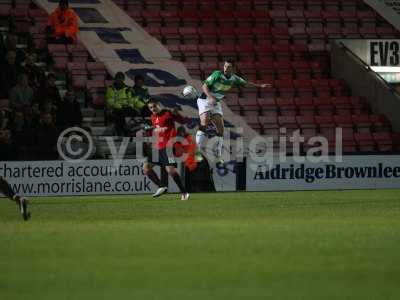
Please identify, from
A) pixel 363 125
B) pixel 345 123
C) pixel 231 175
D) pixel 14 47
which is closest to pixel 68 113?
pixel 14 47

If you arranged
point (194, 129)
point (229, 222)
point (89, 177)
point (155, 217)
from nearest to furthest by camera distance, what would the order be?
point (229, 222) < point (155, 217) < point (89, 177) < point (194, 129)

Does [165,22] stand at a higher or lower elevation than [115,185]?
higher

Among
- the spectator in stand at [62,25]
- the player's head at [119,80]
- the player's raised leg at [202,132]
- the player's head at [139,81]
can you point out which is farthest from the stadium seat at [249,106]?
the player's raised leg at [202,132]

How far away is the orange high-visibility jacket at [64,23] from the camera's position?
2464 centimetres

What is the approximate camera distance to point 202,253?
32.9 ft

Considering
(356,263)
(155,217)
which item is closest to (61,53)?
(155,217)

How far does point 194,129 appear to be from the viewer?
25.6 metres

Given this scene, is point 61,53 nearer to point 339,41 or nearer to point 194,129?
point 194,129

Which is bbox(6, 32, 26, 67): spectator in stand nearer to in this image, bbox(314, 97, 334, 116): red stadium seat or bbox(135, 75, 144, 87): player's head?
bbox(135, 75, 144, 87): player's head

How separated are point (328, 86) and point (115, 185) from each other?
7822 mm

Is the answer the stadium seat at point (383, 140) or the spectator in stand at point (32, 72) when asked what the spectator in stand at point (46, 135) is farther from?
the stadium seat at point (383, 140)

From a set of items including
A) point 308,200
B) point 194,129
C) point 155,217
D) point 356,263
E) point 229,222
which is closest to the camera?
point 356,263

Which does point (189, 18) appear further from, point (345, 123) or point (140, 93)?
point (140, 93)

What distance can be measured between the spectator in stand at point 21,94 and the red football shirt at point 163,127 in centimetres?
376
